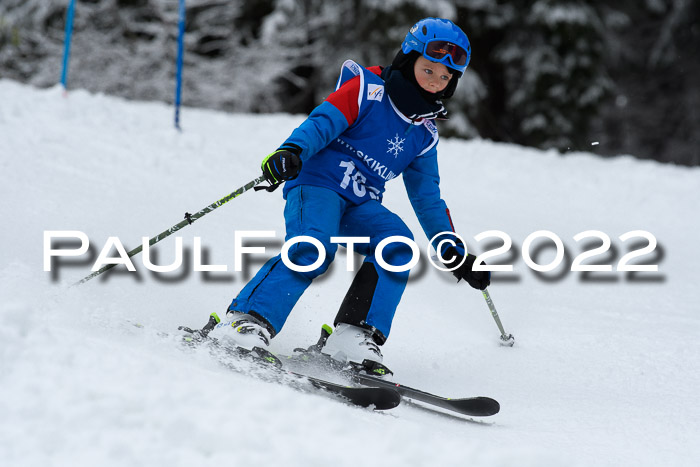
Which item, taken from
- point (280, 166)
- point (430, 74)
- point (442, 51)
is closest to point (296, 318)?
point (280, 166)

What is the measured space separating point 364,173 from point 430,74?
52 cm

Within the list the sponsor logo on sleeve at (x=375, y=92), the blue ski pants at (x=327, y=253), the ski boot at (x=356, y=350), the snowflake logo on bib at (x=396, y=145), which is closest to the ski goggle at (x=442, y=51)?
the sponsor logo on sleeve at (x=375, y=92)

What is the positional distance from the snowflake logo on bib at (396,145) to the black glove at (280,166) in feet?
1.87

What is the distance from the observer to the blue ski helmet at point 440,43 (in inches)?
130

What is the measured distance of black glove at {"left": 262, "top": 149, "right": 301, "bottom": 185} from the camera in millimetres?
2918

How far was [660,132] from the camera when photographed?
1908 centimetres

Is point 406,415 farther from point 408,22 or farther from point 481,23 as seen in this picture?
point 481,23

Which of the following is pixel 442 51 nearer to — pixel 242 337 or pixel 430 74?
pixel 430 74

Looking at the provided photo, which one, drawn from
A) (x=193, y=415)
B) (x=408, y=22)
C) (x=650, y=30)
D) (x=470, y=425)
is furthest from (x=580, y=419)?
(x=650, y=30)

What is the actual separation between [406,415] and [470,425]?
258 millimetres

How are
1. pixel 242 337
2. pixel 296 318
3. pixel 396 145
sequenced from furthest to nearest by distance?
pixel 296 318
pixel 396 145
pixel 242 337

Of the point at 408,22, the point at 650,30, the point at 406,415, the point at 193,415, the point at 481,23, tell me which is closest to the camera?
the point at 193,415

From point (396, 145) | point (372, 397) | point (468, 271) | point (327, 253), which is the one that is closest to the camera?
point (372, 397)

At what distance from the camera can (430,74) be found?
337cm
